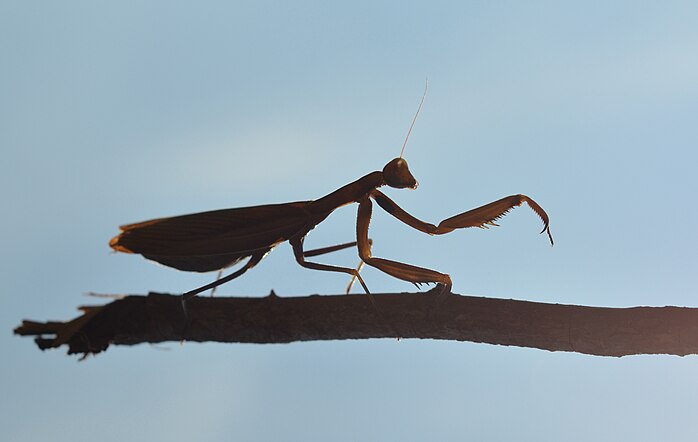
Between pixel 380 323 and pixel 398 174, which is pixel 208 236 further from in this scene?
pixel 398 174

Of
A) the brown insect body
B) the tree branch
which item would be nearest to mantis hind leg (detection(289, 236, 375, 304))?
the brown insect body

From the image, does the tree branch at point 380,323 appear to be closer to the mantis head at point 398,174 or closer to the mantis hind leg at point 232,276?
the mantis hind leg at point 232,276

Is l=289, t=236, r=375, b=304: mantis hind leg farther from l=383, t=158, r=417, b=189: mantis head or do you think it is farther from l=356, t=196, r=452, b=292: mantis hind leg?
l=383, t=158, r=417, b=189: mantis head

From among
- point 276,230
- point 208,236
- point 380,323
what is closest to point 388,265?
point 380,323

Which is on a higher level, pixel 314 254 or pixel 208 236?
pixel 314 254

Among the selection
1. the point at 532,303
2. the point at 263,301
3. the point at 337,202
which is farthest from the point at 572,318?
the point at 337,202

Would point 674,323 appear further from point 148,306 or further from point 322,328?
point 148,306
